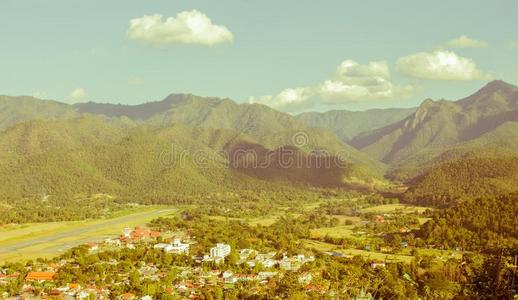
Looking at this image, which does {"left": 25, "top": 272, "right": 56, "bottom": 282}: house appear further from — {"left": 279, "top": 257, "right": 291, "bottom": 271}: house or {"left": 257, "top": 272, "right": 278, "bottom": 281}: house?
{"left": 279, "top": 257, "right": 291, "bottom": 271}: house

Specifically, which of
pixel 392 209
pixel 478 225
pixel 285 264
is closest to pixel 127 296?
pixel 285 264

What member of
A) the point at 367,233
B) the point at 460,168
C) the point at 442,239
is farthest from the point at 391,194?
the point at 442,239

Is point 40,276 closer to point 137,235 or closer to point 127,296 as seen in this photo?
point 127,296

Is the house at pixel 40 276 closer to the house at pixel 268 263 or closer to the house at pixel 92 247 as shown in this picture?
the house at pixel 92 247

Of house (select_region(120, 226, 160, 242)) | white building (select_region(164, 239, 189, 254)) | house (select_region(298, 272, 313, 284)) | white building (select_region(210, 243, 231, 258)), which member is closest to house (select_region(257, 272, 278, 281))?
house (select_region(298, 272, 313, 284))

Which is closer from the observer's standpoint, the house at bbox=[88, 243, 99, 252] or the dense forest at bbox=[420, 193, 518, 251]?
the dense forest at bbox=[420, 193, 518, 251]

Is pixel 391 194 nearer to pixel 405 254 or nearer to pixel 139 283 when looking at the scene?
pixel 405 254

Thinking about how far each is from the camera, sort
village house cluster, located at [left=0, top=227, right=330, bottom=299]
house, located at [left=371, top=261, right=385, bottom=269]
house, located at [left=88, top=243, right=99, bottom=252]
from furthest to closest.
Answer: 1. house, located at [left=88, top=243, right=99, bottom=252]
2. house, located at [left=371, top=261, right=385, bottom=269]
3. village house cluster, located at [left=0, top=227, right=330, bottom=299]

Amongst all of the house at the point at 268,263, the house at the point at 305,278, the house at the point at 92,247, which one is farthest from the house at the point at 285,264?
the house at the point at 92,247
